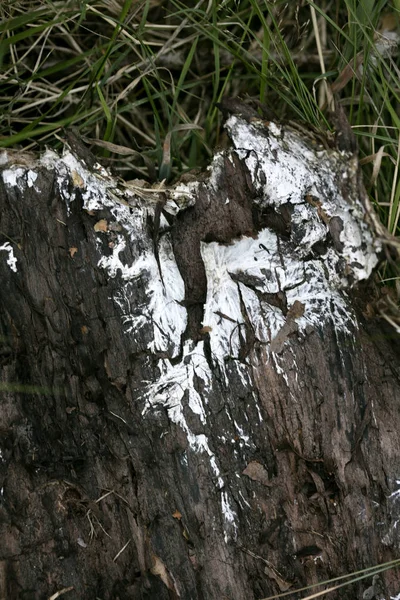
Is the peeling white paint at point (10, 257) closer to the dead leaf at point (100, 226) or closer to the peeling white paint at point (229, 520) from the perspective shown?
the dead leaf at point (100, 226)

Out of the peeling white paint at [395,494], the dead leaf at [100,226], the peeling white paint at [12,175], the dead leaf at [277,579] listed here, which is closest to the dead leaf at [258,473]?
the dead leaf at [277,579]

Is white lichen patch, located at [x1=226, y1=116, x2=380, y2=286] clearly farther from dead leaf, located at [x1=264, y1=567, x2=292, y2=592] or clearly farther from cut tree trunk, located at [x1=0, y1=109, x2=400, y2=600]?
dead leaf, located at [x1=264, y1=567, x2=292, y2=592]

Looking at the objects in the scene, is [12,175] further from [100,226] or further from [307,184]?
[307,184]

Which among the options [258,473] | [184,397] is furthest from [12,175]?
[258,473]

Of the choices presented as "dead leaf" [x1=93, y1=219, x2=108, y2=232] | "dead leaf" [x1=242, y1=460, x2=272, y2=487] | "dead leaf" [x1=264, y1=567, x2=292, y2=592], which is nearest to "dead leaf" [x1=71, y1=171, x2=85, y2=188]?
"dead leaf" [x1=93, y1=219, x2=108, y2=232]

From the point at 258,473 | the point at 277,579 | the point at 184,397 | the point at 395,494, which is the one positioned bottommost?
the point at 277,579

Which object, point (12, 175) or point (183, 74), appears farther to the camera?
point (183, 74)

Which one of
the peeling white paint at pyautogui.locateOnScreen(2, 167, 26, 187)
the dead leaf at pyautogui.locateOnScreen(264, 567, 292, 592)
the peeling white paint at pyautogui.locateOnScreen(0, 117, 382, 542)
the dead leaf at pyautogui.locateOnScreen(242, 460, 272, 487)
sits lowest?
the dead leaf at pyautogui.locateOnScreen(264, 567, 292, 592)

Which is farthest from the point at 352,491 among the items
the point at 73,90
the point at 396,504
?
the point at 73,90
